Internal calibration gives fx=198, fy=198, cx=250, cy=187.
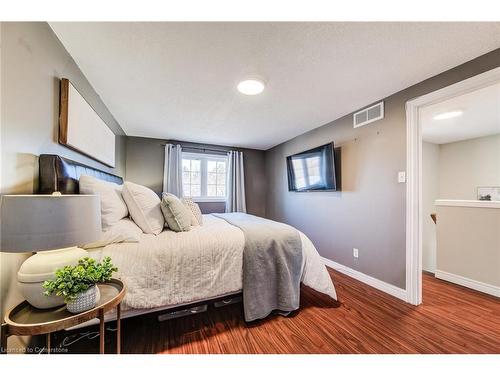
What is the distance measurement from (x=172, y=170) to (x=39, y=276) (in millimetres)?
3010

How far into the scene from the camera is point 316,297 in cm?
202

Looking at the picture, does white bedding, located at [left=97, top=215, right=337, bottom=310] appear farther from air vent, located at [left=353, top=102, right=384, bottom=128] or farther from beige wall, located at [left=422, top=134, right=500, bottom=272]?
beige wall, located at [left=422, top=134, right=500, bottom=272]

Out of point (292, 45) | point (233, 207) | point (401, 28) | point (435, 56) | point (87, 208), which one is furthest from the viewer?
point (233, 207)

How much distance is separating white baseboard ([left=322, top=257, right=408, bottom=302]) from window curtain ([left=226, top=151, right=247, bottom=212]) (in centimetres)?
203

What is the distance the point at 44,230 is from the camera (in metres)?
0.79

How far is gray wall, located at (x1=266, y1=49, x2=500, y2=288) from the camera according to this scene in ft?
6.58

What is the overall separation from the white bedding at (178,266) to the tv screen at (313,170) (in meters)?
1.71

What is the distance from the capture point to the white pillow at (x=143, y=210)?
5.35ft

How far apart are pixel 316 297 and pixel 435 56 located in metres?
2.29

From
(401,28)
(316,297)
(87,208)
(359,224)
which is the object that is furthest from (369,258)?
(87,208)

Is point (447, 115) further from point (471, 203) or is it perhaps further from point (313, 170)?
point (313, 170)

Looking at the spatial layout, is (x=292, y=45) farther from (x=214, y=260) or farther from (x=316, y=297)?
(x=316, y=297)

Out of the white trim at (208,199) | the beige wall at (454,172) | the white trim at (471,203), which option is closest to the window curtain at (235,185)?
the white trim at (208,199)

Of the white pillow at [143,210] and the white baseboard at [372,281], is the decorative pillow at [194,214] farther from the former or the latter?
the white baseboard at [372,281]
